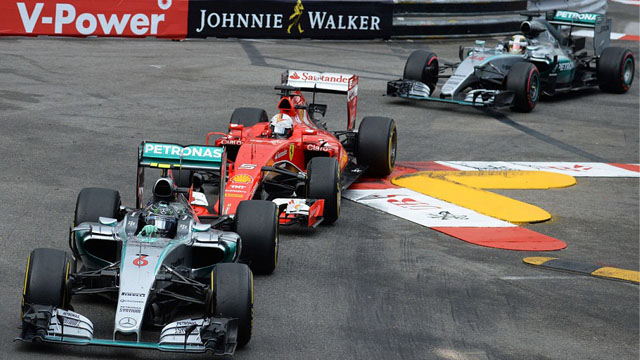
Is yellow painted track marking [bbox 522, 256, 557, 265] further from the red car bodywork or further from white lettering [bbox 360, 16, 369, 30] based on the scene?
white lettering [bbox 360, 16, 369, 30]

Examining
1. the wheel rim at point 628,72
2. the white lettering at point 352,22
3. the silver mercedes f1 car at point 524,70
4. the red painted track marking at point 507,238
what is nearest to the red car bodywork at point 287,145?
the red painted track marking at point 507,238

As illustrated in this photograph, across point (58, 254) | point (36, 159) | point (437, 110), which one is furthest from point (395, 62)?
point (58, 254)

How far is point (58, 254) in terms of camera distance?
8367mm

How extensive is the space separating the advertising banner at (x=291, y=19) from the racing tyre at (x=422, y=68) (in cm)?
682

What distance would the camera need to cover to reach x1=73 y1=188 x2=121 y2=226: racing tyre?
984 centimetres

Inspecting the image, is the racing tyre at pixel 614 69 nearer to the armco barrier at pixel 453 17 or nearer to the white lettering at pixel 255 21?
the armco barrier at pixel 453 17

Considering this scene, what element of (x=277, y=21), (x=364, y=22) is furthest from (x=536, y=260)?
(x=364, y=22)

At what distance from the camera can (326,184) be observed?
12.2m

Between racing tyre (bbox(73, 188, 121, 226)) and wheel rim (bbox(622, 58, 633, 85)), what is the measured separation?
57.0 feet

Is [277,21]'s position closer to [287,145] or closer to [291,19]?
[291,19]

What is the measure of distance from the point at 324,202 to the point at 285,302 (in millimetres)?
2673

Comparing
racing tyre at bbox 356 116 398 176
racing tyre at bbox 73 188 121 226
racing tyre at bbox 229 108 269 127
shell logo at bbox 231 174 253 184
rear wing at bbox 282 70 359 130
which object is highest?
rear wing at bbox 282 70 359 130

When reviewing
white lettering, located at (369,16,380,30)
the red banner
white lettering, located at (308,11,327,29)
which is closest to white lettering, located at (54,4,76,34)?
the red banner

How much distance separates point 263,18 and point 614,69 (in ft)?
31.6
